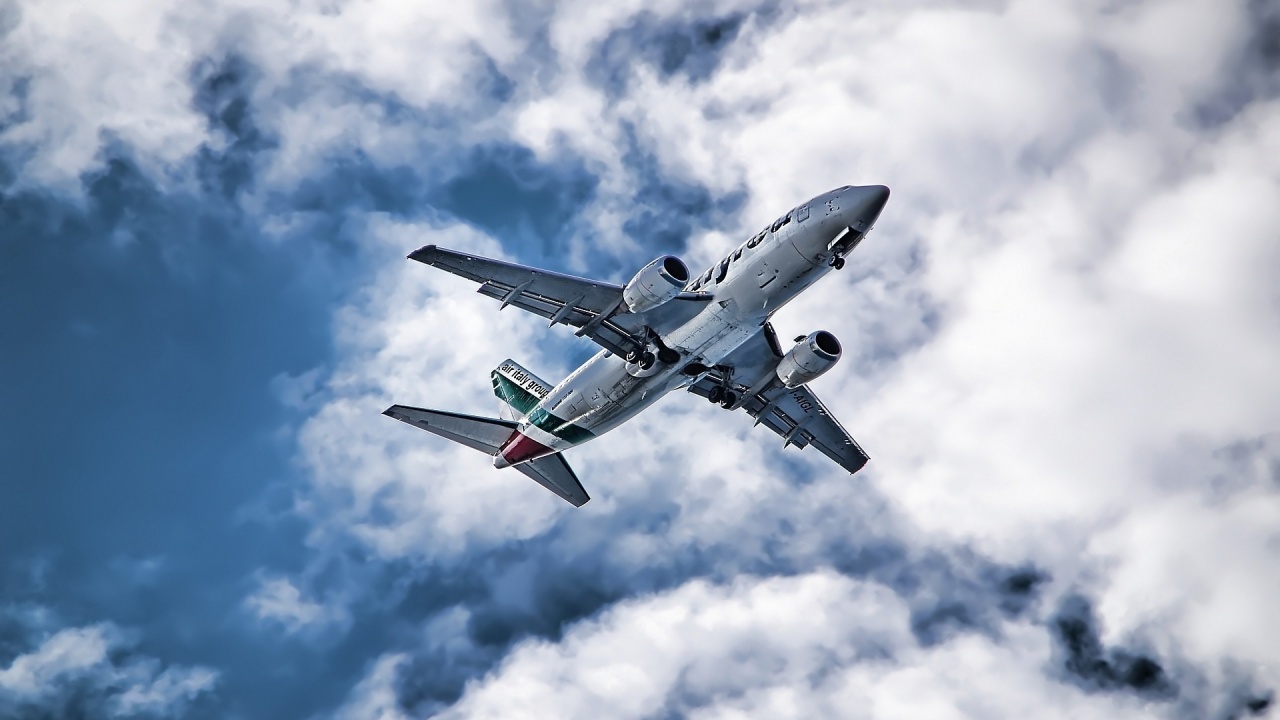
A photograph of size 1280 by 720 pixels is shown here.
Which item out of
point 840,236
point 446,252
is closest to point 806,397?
point 840,236

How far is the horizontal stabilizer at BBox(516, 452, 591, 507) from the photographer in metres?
58.7

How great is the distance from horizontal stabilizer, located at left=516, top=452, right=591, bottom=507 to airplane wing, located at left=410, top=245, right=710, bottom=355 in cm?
1052

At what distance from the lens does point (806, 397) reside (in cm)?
5925

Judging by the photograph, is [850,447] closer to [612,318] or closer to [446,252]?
[612,318]

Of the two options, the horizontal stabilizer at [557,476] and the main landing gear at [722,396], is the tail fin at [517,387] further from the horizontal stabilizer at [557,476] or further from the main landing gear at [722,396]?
the main landing gear at [722,396]

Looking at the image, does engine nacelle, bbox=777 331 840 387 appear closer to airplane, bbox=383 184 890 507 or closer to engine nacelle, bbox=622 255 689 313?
airplane, bbox=383 184 890 507

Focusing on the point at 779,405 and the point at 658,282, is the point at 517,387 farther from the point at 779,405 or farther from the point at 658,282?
the point at 658,282

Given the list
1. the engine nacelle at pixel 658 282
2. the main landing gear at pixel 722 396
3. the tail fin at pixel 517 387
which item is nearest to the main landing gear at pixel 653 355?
the engine nacelle at pixel 658 282

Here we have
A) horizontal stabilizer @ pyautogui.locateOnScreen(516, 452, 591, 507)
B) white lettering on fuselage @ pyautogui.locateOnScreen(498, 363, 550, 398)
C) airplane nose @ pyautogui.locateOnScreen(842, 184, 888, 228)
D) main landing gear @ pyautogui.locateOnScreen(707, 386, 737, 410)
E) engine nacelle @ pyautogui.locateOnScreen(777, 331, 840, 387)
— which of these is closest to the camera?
airplane nose @ pyautogui.locateOnScreen(842, 184, 888, 228)

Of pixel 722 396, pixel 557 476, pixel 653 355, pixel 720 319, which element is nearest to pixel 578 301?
pixel 653 355

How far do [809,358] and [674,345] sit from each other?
23.1 feet

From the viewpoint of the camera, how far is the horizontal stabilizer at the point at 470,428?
57.0m

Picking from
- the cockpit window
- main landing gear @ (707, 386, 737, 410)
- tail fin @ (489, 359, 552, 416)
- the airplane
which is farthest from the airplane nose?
tail fin @ (489, 359, 552, 416)

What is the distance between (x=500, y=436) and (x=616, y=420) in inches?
295
